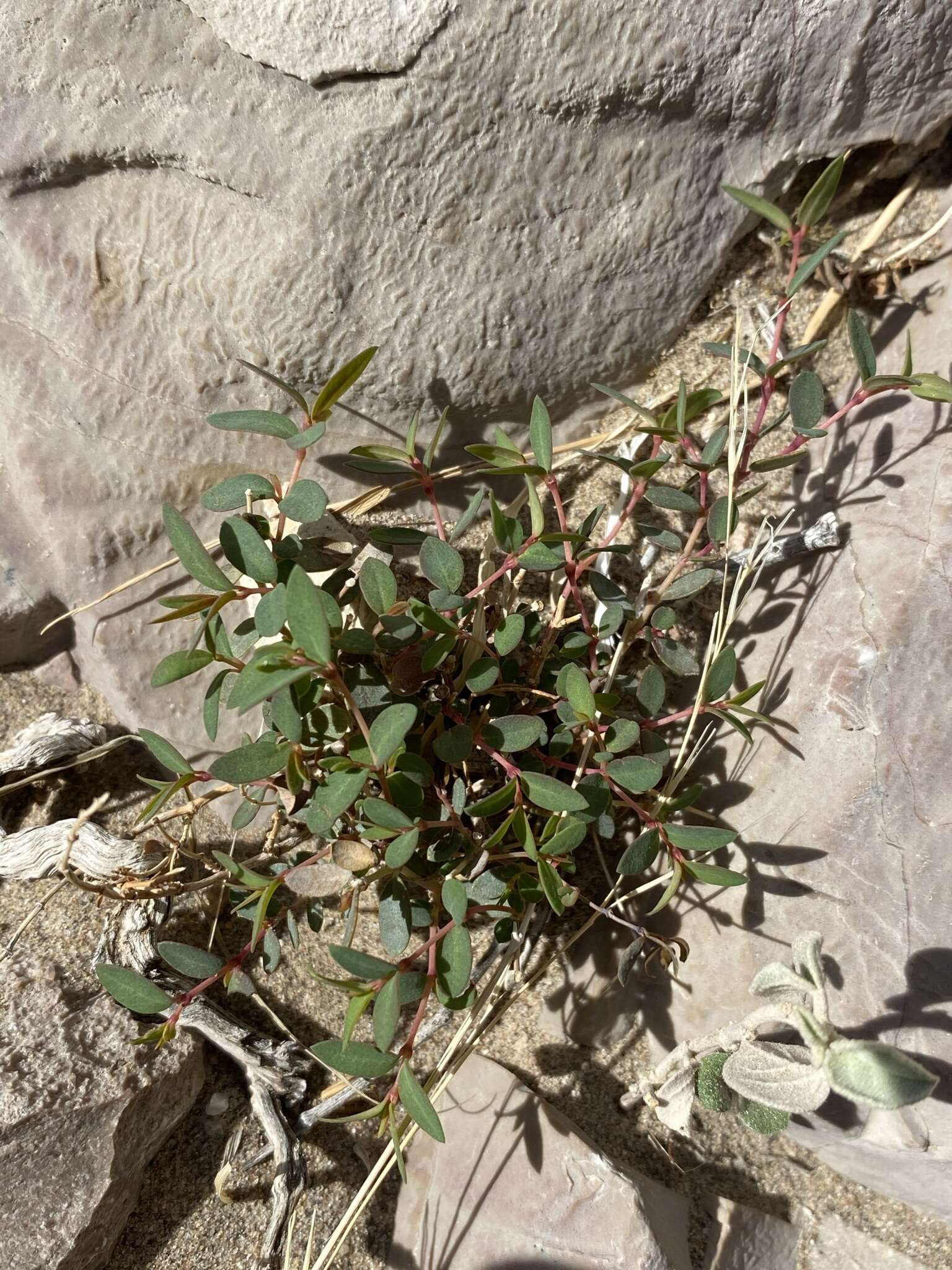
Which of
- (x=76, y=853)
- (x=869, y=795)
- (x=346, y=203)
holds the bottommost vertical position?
(x=869, y=795)

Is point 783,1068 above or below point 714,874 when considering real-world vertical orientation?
below

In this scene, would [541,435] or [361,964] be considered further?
[541,435]

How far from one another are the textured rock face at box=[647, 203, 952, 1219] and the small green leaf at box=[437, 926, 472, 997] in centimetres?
62

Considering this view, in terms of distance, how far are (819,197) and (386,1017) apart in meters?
1.38

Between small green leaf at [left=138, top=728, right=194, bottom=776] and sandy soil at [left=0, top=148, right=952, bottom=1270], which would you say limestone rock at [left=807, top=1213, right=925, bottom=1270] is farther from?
small green leaf at [left=138, top=728, right=194, bottom=776]

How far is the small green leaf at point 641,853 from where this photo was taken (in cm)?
132

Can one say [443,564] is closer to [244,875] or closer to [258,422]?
[258,422]

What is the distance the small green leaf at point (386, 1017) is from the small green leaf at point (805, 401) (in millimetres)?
1058

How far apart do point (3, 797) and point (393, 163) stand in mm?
1383

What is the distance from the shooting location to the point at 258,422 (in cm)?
133

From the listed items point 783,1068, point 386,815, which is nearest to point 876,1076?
point 783,1068

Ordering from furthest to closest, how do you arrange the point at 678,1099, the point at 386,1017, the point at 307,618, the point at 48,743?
the point at 48,743, the point at 678,1099, the point at 386,1017, the point at 307,618

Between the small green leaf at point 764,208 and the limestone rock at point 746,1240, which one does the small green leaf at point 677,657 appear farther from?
the limestone rock at point 746,1240

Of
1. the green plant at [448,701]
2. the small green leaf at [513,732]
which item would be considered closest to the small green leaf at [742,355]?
the green plant at [448,701]
